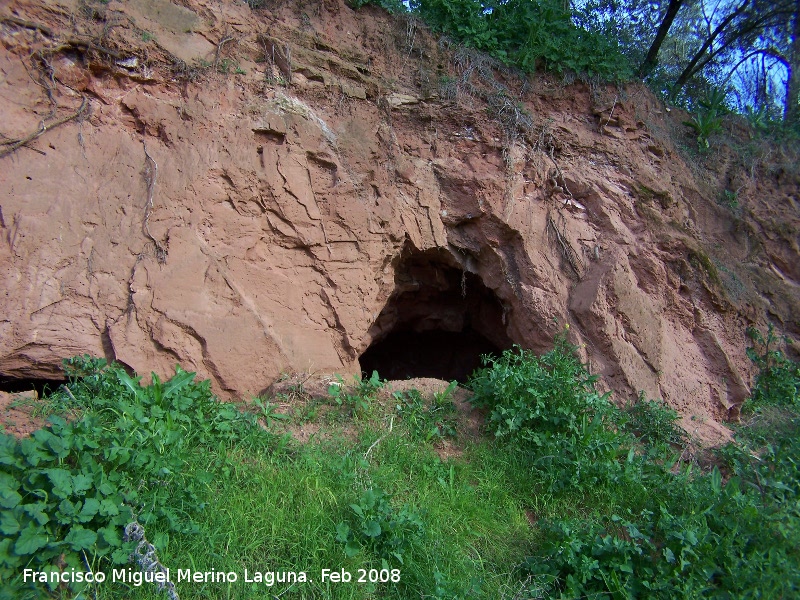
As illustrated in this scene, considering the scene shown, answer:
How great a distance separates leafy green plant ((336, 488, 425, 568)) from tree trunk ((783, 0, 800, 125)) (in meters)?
7.40

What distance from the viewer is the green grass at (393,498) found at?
2650 mm

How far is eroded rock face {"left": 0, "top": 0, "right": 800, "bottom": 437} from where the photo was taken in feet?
12.6

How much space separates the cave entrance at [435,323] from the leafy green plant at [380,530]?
9.23 feet

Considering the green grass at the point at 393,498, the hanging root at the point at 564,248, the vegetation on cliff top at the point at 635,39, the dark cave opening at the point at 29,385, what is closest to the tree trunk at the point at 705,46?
the vegetation on cliff top at the point at 635,39

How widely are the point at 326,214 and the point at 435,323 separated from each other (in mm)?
2421

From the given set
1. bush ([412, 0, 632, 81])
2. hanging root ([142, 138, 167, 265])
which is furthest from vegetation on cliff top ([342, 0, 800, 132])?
hanging root ([142, 138, 167, 265])

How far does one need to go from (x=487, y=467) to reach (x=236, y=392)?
6.16 ft

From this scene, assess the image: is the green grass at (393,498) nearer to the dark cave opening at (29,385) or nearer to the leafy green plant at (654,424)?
the leafy green plant at (654,424)

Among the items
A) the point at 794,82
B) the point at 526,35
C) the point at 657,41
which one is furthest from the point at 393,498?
the point at 794,82

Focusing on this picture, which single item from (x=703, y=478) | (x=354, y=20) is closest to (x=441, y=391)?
(x=703, y=478)

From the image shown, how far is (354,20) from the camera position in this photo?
5.43 metres

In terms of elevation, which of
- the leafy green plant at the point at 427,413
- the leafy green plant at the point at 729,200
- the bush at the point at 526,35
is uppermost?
the bush at the point at 526,35

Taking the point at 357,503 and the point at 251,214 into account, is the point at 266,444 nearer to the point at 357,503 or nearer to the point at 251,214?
the point at 357,503

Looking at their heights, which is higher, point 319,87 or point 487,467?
point 319,87
